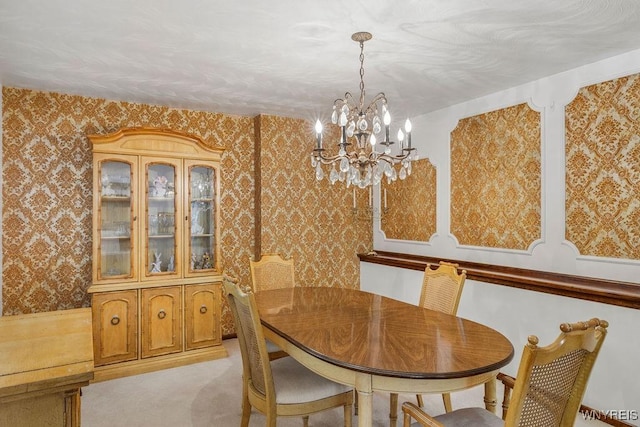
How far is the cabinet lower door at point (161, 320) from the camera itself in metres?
3.37

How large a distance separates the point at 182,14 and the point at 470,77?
2.20 metres

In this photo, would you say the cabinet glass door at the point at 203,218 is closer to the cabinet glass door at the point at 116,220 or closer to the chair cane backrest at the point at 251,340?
the cabinet glass door at the point at 116,220

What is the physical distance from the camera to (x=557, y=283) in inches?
108

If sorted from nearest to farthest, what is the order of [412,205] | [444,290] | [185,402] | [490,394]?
[490,394], [444,290], [185,402], [412,205]

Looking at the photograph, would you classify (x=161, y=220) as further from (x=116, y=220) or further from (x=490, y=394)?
(x=490, y=394)

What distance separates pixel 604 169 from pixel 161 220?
362 centimetres

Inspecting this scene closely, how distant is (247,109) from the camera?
13.1ft

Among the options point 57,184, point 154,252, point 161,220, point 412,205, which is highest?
point 57,184

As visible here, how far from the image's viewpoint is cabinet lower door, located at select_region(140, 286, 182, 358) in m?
3.37

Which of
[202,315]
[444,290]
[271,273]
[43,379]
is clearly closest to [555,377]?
[444,290]

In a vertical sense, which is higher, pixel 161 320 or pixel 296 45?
pixel 296 45

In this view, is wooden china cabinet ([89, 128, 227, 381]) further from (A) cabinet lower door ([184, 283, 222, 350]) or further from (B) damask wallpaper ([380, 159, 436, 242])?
(B) damask wallpaper ([380, 159, 436, 242])

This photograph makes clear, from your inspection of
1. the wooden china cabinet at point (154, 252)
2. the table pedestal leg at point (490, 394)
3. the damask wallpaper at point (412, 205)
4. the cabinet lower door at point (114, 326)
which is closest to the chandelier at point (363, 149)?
the table pedestal leg at point (490, 394)

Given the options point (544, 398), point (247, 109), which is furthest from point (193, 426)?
point (247, 109)
